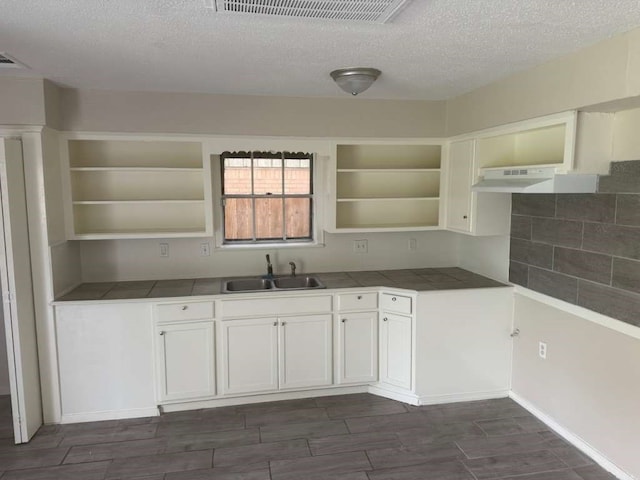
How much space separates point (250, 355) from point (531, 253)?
2.19 metres

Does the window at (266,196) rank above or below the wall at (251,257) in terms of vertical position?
above

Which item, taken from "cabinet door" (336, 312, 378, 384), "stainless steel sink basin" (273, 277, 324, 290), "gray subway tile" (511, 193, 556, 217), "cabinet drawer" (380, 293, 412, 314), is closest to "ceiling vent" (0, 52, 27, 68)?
"stainless steel sink basin" (273, 277, 324, 290)

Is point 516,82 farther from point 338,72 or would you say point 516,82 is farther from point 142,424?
point 142,424

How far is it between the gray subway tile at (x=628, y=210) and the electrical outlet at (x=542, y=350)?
1043 millimetres

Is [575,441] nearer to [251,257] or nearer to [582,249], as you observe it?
[582,249]

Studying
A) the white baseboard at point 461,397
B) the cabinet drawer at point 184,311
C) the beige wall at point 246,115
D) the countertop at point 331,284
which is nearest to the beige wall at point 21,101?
the beige wall at point 246,115

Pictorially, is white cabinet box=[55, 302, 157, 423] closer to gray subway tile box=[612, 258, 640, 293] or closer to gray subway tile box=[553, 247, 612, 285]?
gray subway tile box=[553, 247, 612, 285]

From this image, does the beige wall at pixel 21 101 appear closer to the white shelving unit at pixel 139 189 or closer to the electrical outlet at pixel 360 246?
the white shelving unit at pixel 139 189

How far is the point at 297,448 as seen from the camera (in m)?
2.88

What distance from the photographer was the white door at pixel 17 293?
275cm

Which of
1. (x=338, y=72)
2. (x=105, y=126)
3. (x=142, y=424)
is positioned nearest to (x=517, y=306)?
(x=338, y=72)

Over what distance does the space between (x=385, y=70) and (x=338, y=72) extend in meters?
0.29

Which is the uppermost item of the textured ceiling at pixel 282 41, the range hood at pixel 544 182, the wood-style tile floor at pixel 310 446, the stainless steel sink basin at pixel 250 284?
the textured ceiling at pixel 282 41

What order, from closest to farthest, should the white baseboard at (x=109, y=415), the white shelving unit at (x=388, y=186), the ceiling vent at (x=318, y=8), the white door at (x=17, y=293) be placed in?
1. the ceiling vent at (x=318, y=8)
2. the white door at (x=17, y=293)
3. the white baseboard at (x=109, y=415)
4. the white shelving unit at (x=388, y=186)
